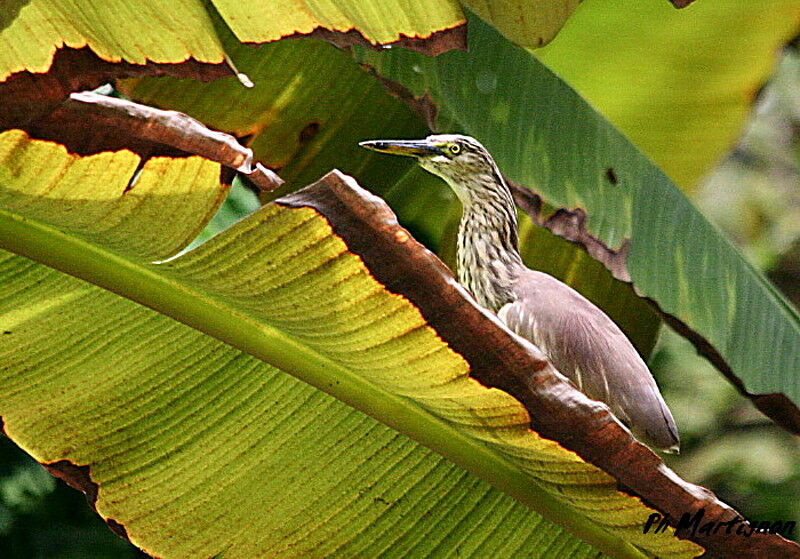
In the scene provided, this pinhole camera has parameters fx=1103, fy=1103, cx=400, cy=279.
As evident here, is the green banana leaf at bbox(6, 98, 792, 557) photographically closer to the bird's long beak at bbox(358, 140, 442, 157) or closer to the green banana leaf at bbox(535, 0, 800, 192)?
the bird's long beak at bbox(358, 140, 442, 157)

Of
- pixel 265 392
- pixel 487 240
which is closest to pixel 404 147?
pixel 487 240

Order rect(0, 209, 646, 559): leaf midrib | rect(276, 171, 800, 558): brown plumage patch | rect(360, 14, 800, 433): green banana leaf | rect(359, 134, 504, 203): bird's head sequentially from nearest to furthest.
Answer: rect(276, 171, 800, 558): brown plumage patch
rect(0, 209, 646, 559): leaf midrib
rect(360, 14, 800, 433): green banana leaf
rect(359, 134, 504, 203): bird's head

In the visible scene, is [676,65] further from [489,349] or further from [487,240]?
[489,349]

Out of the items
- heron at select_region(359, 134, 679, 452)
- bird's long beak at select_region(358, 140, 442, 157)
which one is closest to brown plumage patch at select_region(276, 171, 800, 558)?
heron at select_region(359, 134, 679, 452)

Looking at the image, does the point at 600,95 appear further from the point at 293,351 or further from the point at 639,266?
the point at 293,351

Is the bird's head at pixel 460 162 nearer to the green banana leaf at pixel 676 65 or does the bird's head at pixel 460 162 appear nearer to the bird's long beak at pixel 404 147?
the bird's long beak at pixel 404 147

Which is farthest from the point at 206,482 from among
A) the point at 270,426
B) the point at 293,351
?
the point at 293,351
